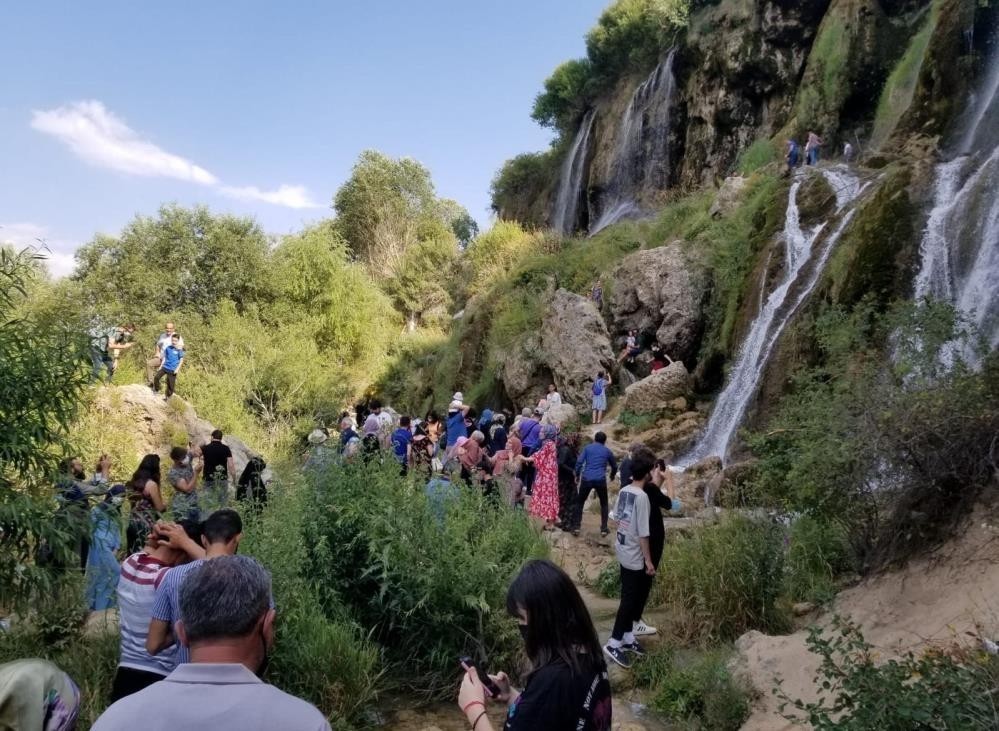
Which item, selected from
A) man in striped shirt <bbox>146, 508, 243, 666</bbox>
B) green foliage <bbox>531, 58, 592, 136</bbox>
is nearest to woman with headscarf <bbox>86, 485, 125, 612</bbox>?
man in striped shirt <bbox>146, 508, 243, 666</bbox>

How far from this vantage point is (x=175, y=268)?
88.0ft

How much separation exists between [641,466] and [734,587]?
130cm

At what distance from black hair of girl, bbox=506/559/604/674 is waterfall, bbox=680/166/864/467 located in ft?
34.6

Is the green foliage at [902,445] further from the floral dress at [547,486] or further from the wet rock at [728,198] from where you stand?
the wet rock at [728,198]

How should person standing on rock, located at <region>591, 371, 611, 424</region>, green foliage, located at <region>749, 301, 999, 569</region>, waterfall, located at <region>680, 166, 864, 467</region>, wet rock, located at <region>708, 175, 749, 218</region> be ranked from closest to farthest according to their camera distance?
green foliage, located at <region>749, 301, 999, 569</region> → waterfall, located at <region>680, 166, 864, 467</region> → person standing on rock, located at <region>591, 371, 611, 424</region> → wet rock, located at <region>708, 175, 749, 218</region>

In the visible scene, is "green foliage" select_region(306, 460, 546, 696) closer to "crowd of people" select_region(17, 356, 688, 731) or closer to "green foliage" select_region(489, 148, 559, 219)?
"crowd of people" select_region(17, 356, 688, 731)

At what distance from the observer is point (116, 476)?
14641mm

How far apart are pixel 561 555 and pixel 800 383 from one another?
3237mm

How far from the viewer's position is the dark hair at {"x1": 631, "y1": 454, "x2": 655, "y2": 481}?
212 inches

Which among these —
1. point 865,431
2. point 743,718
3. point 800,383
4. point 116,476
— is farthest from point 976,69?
point 116,476

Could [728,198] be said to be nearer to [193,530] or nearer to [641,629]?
[641,629]

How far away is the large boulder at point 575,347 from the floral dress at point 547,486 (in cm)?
758

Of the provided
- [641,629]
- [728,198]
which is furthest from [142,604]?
[728,198]

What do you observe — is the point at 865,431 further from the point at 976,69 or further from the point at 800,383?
the point at 976,69
